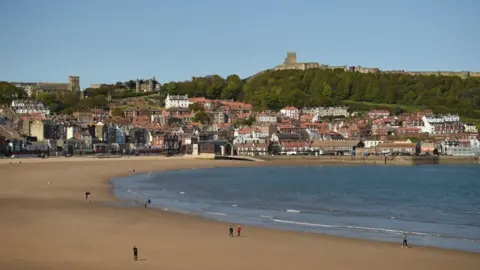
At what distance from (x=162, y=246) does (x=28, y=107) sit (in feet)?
289

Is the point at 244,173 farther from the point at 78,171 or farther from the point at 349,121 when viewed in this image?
the point at 349,121

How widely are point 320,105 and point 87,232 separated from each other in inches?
4087

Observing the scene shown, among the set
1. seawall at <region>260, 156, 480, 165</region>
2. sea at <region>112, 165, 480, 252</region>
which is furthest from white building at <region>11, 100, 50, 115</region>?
sea at <region>112, 165, 480, 252</region>

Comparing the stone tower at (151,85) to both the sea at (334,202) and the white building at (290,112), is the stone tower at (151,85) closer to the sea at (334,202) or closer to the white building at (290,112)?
the white building at (290,112)

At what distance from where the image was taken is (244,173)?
188ft

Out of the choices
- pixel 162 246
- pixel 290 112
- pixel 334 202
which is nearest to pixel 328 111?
pixel 290 112

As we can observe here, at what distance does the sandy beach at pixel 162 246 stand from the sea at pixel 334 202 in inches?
60.2

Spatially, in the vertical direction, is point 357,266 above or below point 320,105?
below

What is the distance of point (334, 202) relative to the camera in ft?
110

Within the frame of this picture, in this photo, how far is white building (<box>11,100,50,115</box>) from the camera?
102250 millimetres

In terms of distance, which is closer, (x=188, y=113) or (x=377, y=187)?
(x=377, y=187)

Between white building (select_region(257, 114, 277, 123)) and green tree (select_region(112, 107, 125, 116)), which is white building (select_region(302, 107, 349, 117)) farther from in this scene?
green tree (select_region(112, 107, 125, 116))

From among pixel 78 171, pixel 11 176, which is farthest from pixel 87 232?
pixel 78 171

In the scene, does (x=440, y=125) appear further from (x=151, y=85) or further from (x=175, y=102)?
(x=151, y=85)
